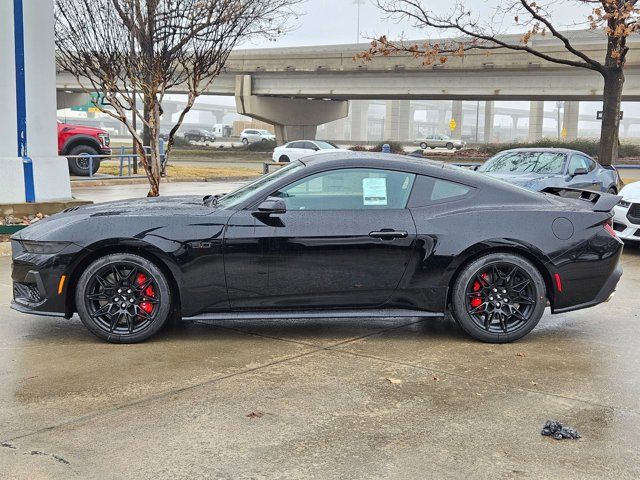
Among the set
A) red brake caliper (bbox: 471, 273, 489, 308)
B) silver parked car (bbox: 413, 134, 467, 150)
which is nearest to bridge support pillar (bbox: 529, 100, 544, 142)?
silver parked car (bbox: 413, 134, 467, 150)

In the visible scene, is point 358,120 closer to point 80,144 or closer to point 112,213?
point 80,144

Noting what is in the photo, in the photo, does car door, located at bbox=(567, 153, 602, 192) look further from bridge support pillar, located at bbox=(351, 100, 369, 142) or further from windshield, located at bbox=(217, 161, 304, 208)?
bridge support pillar, located at bbox=(351, 100, 369, 142)

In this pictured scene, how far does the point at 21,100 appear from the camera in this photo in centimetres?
1164

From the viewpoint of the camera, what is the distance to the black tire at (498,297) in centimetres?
576

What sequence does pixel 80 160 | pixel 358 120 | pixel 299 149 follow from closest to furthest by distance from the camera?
pixel 80 160, pixel 299 149, pixel 358 120

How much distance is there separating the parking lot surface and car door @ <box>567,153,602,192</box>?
25.6 ft

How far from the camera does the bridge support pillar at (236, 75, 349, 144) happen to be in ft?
172

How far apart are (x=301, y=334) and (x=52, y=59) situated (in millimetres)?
8164

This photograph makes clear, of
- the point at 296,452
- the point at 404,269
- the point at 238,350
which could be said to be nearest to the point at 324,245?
the point at 404,269

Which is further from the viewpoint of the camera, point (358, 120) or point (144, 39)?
point (358, 120)

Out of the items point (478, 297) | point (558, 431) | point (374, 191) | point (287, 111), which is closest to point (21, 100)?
point (374, 191)

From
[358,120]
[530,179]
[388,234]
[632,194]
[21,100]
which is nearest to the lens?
[388,234]

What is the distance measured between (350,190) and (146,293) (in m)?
1.73

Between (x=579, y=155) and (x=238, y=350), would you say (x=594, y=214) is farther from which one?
(x=579, y=155)
